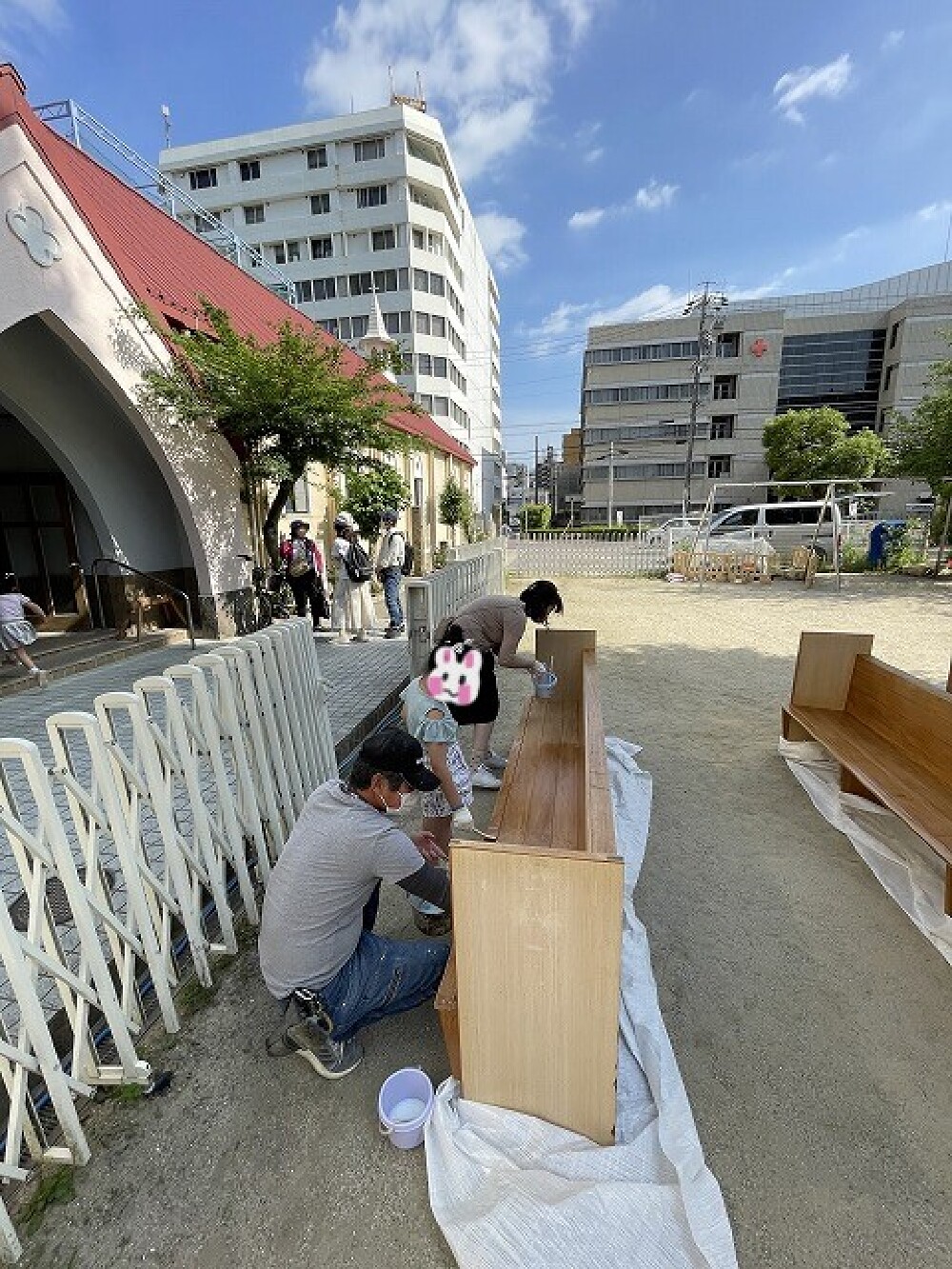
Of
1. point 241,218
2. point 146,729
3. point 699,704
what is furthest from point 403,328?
point 146,729

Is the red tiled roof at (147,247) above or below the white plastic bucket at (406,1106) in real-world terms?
above

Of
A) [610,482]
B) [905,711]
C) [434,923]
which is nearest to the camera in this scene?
[434,923]

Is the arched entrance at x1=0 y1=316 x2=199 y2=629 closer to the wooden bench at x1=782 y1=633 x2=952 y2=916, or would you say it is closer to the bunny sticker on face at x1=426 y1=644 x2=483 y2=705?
the bunny sticker on face at x1=426 y1=644 x2=483 y2=705

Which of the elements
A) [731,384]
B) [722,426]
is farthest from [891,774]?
[731,384]

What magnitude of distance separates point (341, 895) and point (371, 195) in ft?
136

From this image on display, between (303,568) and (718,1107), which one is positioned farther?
(303,568)

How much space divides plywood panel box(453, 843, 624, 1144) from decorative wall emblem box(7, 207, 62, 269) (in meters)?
7.40

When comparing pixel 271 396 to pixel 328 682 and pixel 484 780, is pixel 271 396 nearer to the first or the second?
pixel 328 682

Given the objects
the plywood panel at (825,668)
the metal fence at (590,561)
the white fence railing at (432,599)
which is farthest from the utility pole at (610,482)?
the plywood panel at (825,668)

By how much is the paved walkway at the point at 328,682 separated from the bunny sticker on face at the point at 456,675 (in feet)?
5.10

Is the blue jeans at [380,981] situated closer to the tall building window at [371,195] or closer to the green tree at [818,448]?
the green tree at [818,448]

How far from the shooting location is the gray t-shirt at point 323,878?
1774 mm

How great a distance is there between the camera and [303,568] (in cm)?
810

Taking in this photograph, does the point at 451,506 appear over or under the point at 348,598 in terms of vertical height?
over
